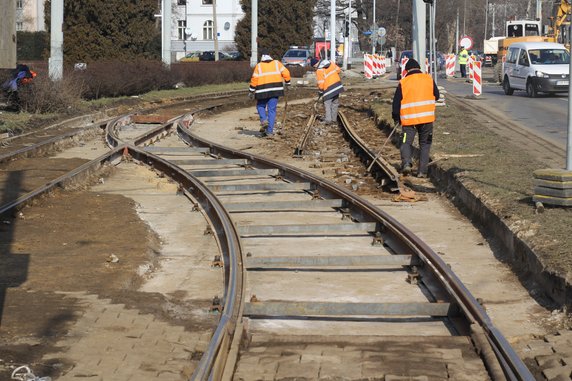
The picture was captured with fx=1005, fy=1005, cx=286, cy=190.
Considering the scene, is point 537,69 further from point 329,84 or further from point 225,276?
point 225,276

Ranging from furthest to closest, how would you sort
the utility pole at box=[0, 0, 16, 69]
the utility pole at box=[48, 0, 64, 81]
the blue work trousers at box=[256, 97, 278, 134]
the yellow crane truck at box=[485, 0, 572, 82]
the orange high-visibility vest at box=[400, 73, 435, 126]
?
1. the yellow crane truck at box=[485, 0, 572, 82]
2. the utility pole at box=[48, 0, 64, 81]
3. the blue work trousers at box=[256, 97, 278, 134]
4. the orange high-visibility vest at box=[400, 73, 435, 126]
5. the utility pole at box=[0, 0, 16, 69]

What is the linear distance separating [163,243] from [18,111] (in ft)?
58.3

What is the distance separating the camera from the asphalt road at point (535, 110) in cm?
2184

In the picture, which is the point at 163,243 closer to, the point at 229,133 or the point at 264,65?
A: the point at 264,65

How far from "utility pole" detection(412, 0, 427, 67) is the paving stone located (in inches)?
706

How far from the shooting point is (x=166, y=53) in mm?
44156

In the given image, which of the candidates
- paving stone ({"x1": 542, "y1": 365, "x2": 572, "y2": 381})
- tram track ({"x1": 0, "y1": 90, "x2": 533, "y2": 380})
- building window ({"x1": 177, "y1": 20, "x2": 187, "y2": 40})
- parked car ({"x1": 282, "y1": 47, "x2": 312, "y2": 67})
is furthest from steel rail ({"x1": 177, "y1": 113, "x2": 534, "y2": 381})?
building window ({"x1": 177, "y1": 20, "x2": 187, "y2": 40})

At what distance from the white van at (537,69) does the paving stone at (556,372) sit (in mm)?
29033

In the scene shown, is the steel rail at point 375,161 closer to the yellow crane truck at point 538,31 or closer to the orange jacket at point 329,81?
the orange jacket at point 329,81

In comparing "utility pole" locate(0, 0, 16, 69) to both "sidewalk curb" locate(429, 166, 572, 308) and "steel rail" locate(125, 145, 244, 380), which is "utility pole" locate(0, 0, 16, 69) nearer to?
"steel rail" locate(125, 145, 244, 380)

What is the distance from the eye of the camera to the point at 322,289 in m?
8.12

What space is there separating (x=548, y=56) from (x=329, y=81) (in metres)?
15.5

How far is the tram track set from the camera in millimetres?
5965

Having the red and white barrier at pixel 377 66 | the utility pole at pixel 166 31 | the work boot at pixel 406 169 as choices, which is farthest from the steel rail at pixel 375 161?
the red and white barrier at pixel 377 66
